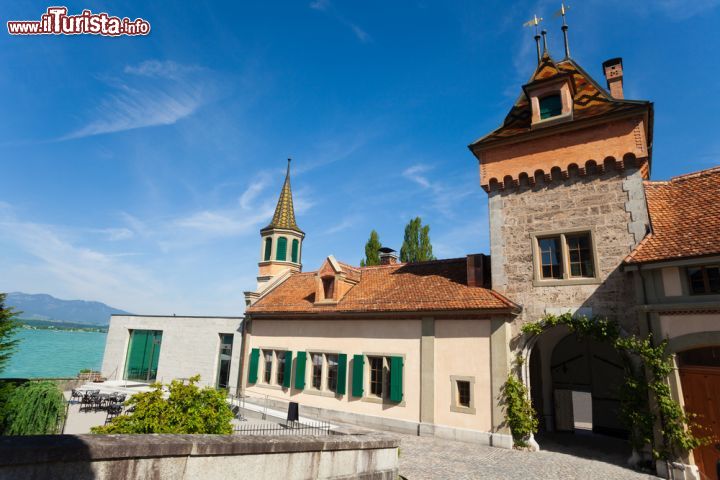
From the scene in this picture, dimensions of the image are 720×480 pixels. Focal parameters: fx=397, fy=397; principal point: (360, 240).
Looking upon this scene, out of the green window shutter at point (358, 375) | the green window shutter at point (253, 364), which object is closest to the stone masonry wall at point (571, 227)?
the green window shutter at point (358, 375)

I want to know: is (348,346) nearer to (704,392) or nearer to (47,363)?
(704,392)

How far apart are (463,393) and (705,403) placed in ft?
23.3

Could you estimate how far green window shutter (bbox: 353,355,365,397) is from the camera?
17172 mm

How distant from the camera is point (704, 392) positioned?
10836 millimetres

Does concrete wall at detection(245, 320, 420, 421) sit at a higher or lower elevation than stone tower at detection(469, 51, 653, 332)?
lower

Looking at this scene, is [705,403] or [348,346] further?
[348,346]

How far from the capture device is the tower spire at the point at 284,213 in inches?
1153

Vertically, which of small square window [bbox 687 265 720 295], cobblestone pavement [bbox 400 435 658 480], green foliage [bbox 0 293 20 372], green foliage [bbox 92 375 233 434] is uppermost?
small square window [bbox 687 265 720 295]

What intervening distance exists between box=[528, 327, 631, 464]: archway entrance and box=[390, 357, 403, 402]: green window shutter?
601 cm

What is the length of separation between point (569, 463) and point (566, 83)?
537 inches

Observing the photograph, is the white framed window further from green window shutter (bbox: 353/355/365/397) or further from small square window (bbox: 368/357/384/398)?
green window shutter (bbox: 353/355/365/397)

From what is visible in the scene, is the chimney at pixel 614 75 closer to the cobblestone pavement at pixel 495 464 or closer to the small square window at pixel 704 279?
the small square window at pixel 704 279

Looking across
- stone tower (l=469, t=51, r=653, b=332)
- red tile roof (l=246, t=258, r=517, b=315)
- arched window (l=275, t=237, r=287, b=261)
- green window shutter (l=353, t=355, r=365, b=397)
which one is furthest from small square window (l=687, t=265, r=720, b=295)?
arched window (l=275, t=237, r=287, b=261)

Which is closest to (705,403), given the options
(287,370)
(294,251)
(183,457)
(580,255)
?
(580,255)
